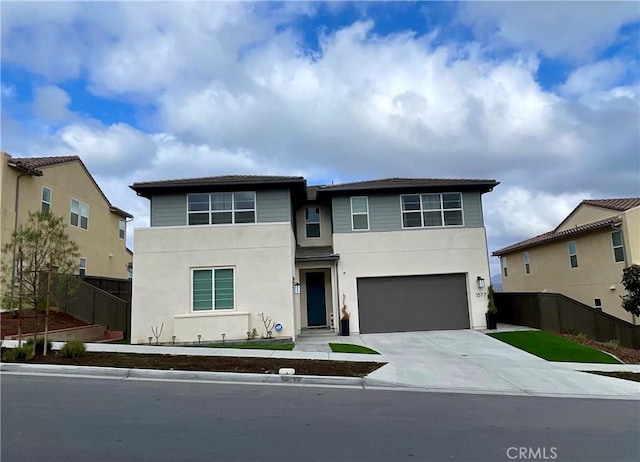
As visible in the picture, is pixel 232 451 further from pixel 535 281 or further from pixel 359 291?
pixel 535 281

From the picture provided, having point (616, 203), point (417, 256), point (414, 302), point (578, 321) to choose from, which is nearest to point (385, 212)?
point (417, 256)

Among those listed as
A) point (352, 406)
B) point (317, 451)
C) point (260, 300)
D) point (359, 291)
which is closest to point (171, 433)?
point (317, 451)

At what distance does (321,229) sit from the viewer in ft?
69.3

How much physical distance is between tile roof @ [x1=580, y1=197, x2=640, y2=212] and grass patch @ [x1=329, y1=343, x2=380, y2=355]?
14257 mm

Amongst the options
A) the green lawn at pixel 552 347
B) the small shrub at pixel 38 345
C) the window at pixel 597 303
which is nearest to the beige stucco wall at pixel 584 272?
the window at pixel 597 303

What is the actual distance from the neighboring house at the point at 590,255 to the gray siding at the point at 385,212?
18.1 feet

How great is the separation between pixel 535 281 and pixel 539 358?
1436cm

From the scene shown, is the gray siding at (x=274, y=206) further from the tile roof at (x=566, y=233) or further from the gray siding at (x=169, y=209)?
the tile roof at (x=566, y=233)

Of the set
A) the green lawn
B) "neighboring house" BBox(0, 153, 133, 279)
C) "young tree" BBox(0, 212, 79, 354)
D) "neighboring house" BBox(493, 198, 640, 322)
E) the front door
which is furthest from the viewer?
the front door

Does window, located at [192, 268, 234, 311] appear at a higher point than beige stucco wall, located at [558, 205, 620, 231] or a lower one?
lower

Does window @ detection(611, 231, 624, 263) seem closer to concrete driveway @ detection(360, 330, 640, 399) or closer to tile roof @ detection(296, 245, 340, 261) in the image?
concrete driveway @ detection(360, 330, 640, 399)

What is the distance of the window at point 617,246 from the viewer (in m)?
19.0

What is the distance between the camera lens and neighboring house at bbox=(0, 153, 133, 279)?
19188 millimetres

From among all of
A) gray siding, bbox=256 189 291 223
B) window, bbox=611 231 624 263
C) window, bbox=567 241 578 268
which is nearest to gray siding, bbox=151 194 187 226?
gray siding, bbox=256 189 291 223
